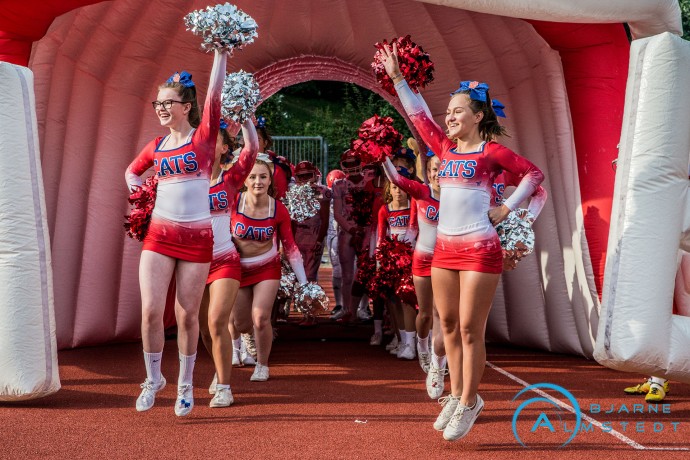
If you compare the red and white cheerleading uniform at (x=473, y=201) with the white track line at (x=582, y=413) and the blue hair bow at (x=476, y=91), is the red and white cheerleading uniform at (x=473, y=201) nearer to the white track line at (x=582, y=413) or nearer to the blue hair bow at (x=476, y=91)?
the blue hair bow at (x=476, y=91)

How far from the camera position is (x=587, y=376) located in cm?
690

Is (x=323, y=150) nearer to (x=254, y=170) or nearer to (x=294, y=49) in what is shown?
(x=294, y=49)

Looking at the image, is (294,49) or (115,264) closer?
(115,264)

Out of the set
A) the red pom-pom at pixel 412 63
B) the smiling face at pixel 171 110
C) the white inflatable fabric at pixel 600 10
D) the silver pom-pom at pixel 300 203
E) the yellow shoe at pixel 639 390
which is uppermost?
the white inflatable fabric at pixel 600 10

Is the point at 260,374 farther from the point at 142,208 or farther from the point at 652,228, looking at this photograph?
the point at 652,228

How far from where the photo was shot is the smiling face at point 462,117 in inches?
188

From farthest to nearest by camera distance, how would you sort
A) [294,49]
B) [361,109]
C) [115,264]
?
[361,109], [294,49], [115,264]

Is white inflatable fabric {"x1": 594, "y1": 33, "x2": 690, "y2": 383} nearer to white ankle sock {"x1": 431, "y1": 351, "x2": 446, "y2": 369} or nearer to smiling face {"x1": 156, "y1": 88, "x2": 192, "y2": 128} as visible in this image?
white ankle sock {"x1": 431, "y1": 351, "x2": 446, "y2": 369}

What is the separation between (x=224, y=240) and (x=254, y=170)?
2.56 ft

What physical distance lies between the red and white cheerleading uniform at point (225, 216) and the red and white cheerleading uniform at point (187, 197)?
51 centimetres

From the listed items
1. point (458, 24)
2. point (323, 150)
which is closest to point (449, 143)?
point (458, 24)

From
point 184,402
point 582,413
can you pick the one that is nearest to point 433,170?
point 582,413

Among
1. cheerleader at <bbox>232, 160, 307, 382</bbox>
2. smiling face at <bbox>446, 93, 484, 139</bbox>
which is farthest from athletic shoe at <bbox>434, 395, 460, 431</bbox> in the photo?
cheerleader at <bbox>232, 160, 307, 382</bbox>

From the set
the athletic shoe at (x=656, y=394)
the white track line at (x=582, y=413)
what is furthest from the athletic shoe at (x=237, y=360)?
the athletic shoe at (x=656, y=394)
